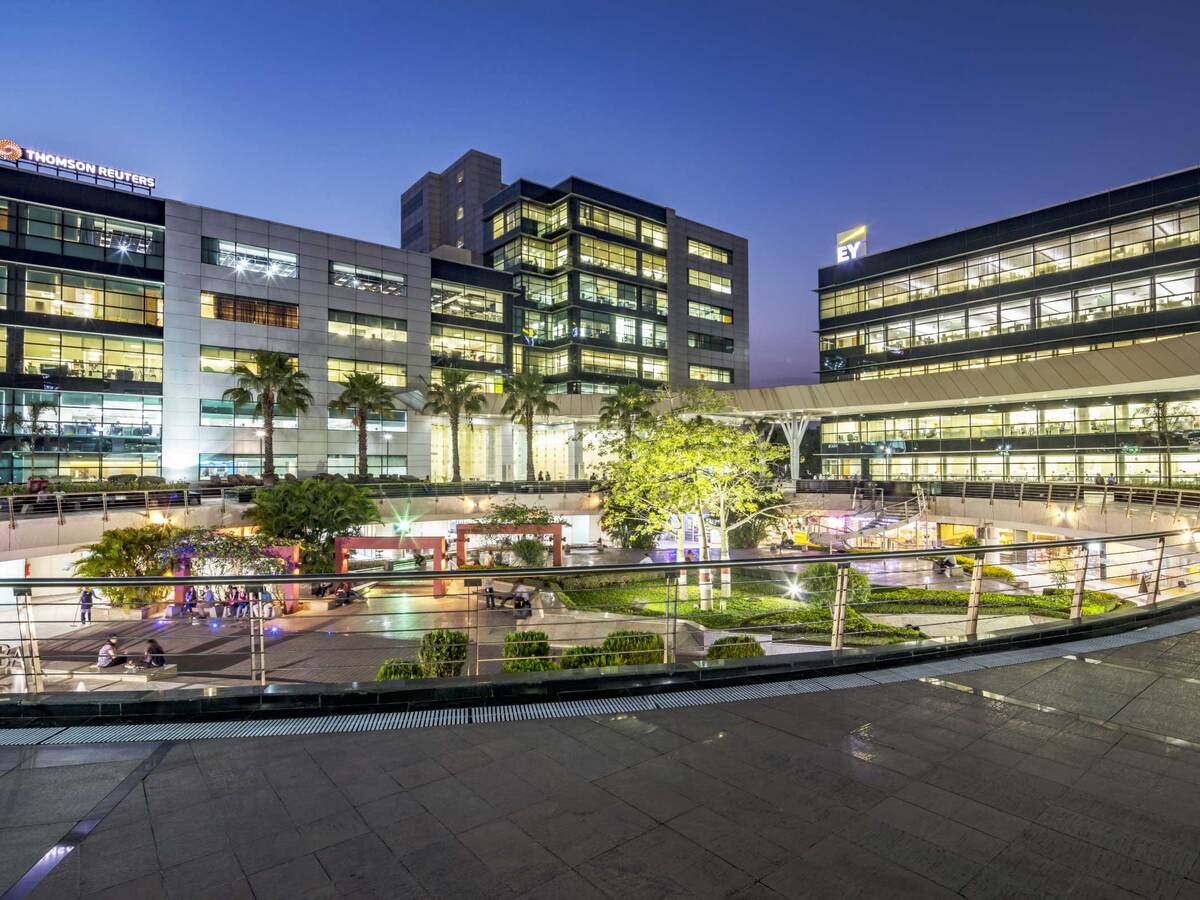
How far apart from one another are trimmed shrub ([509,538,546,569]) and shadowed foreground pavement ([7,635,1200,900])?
983 inches

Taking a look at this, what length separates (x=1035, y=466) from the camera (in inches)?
2044

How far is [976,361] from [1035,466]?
10917 mm

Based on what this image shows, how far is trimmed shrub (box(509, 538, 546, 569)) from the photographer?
29594 mm

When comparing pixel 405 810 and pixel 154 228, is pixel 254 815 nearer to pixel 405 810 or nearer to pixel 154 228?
pixel 405 810

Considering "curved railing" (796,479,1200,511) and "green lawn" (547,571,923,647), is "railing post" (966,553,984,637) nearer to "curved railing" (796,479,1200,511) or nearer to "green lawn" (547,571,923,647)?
"green lawn" (547,571,923,647)

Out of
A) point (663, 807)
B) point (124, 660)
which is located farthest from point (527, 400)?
point (663, 807)

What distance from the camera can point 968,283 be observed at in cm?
5788

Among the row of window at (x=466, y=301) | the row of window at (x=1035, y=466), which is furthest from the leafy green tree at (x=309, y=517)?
the row of window at (x=1035, y=466)

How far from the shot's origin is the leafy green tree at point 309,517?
88.7 feet

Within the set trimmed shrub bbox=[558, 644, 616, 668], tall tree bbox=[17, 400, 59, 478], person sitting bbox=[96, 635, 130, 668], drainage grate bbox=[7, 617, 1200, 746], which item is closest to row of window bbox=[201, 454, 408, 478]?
tall tree bbox=[17, 400, 59, 478]

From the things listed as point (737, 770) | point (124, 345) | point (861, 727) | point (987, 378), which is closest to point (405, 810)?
point (737, 770)

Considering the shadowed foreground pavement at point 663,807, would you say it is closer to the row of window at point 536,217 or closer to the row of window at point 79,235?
the row of window at point 79,235

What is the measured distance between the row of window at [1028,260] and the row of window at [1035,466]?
50.6 feet

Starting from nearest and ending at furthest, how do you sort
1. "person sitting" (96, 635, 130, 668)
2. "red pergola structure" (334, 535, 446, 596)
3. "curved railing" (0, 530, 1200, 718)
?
"curved railing" (0, 530, 1200, 718) → "person sitting" (96, 635, 130, 668) → "red pergola structure" (334, 535, 446, 596)
